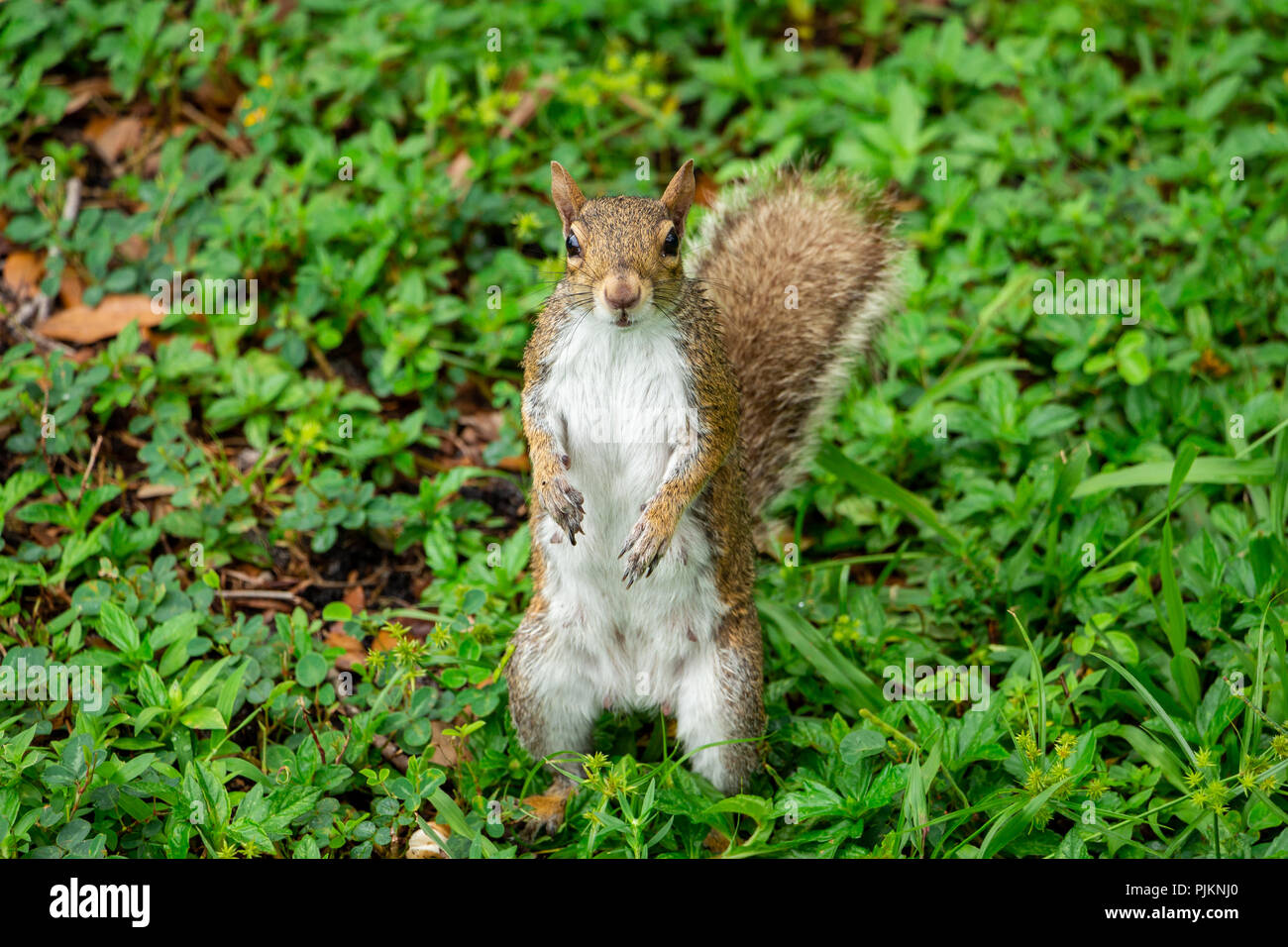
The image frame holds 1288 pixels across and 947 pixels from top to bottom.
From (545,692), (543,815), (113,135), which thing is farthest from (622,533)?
(113,135)

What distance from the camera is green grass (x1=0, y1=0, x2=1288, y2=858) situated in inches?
104

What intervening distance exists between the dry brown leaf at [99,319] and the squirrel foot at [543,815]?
6.25 feet

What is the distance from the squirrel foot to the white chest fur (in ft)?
0.82

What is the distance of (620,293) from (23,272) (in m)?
2.36

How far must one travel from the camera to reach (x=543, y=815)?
272cm

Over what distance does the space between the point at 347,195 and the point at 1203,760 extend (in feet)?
9.61

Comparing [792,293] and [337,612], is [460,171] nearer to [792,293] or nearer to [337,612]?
[792,293]

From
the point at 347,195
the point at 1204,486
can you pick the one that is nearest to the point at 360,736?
the point at 347,195

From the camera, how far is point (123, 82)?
13.5 ft

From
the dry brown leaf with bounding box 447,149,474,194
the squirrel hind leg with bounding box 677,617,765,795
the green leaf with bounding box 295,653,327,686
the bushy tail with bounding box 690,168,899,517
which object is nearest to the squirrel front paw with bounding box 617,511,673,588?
the squirrel hind leg with bounding box 677,617,765,795

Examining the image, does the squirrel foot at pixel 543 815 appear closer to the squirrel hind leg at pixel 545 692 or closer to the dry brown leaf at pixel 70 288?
the squirrel hind leg at pixel 545 692

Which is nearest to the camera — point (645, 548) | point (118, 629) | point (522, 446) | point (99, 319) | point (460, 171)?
point (645, 548)

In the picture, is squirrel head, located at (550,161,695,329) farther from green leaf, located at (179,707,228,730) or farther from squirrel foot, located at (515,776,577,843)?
green leaf, located at (179,707,228,730)

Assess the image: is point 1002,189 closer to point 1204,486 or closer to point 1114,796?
point 1204,486
